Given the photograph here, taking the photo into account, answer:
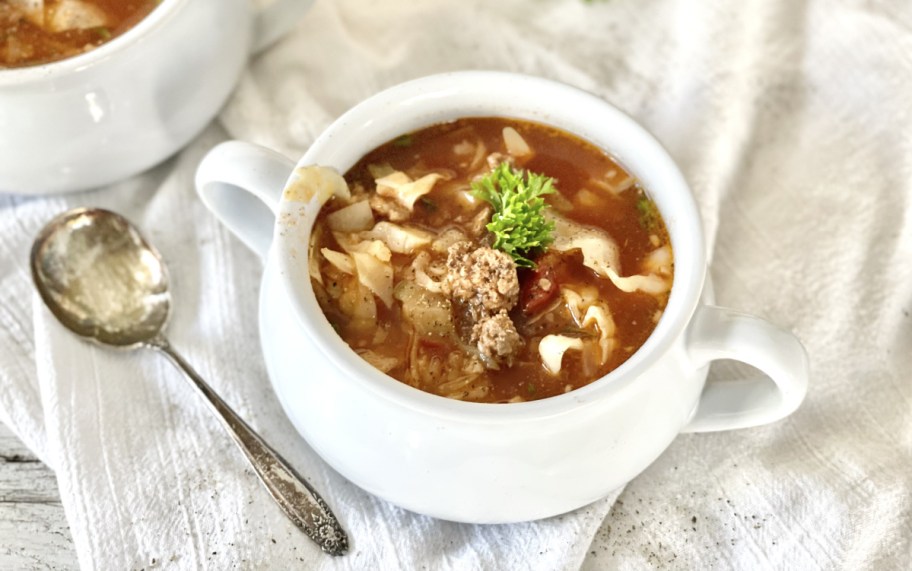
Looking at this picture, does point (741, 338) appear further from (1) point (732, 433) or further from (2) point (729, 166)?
(2) point (729, 166)

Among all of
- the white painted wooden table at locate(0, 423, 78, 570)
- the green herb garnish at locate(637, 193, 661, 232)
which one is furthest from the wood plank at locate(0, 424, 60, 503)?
the green herb garnish at locate(637, 193, 661, 232)

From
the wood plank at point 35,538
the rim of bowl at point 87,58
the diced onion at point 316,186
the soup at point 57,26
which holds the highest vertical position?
the rim of bowl at point 87,58

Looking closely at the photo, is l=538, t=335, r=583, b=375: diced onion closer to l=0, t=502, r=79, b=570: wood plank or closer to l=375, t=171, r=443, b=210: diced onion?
l=375, t=171, r=443, b=210: diced onion

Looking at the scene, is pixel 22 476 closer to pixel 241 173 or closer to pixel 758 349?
pixel 241 173

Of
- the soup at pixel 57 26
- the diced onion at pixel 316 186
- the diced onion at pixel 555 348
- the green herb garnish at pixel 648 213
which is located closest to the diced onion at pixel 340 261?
the diced onion at pixel 316 186

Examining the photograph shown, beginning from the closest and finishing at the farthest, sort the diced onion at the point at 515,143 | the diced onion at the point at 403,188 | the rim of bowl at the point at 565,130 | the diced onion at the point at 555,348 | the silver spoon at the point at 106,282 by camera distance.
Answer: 1. the rim of bowl at the point at 565,130
2. the diced onion at the point at 555,348
3. the diced onion at the point at 403,188
4. the diced onion at the point at 515,143
5. the silver spoon at the point at 106,282

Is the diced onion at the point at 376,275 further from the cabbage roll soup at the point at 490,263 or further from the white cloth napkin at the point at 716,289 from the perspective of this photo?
the white cloth napkin at the point at 716,289
